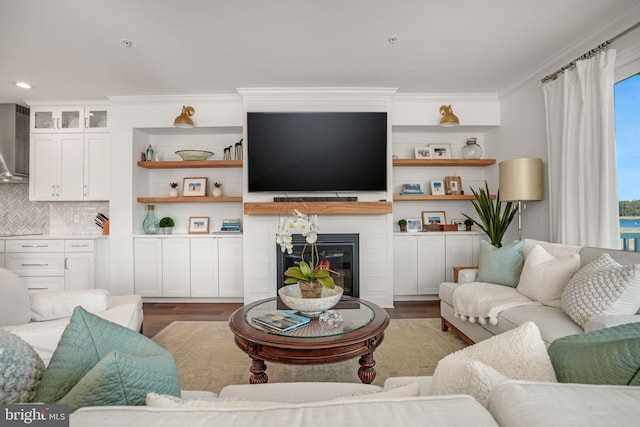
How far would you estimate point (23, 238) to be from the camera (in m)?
3.77

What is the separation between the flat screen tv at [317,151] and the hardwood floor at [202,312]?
57.1 inches

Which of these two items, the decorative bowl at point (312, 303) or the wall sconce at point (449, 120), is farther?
the wall sconce at point (449, 120)

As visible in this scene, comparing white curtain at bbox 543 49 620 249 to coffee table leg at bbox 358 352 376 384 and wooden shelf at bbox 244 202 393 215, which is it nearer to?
wooden shelf at bbox 244 202 393 215

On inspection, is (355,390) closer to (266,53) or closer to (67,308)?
(67,308)

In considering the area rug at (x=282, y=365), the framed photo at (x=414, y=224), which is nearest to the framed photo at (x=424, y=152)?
the framed photo at (x=414, y=224)

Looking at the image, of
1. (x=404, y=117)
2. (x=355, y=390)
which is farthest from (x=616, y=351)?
(x=404, y=117)

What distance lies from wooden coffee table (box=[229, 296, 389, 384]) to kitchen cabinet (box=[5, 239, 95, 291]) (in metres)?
3.00

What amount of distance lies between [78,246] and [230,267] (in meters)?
1.77

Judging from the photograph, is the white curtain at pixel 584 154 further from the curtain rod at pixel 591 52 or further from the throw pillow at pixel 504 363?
the throw pillow at pixel 504 363

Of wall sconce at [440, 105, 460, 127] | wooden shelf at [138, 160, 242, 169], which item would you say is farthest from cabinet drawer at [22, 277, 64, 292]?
wall sconce at [440, 105, 460, 127]

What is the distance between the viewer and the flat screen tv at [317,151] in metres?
3.78

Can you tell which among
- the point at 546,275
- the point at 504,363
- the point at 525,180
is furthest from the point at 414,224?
the point at 504,363

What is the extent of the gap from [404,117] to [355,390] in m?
3.60

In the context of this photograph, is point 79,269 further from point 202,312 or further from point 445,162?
point 445,162
